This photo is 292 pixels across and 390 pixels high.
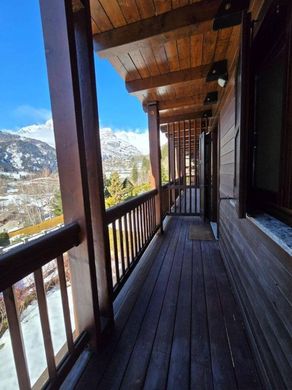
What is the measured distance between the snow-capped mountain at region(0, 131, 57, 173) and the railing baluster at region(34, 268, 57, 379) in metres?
2.57

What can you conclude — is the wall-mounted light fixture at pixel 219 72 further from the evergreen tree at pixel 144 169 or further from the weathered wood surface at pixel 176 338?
the evergreen tree at pixel 144 169

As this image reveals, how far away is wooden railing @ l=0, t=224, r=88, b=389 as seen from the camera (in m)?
0.79

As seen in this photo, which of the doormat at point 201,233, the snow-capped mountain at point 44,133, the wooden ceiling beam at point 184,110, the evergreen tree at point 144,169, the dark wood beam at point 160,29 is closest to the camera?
the snow-capped mountain at point 44,133

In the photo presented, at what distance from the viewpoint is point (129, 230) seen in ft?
8.30

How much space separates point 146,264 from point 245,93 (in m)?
2.24

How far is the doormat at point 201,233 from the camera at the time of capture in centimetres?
351

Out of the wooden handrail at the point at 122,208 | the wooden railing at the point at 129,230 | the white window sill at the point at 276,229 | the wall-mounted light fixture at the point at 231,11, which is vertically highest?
the wall-mounted light fixture at the point at 231,11

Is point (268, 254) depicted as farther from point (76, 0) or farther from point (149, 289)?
point (76, 0)

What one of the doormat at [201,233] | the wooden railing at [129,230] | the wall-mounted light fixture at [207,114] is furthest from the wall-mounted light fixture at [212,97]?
the doormat at [201,233]

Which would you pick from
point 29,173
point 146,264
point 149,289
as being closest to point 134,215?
point 146,264

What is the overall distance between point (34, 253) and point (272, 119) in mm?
1634

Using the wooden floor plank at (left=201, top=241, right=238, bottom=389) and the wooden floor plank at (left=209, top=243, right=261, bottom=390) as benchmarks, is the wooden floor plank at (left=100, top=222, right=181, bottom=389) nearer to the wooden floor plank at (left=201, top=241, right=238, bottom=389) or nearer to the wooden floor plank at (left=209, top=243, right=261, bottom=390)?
the wooden floor plank at (left=201, top=241, right=238, bottom=389)

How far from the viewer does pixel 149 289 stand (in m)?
2.07

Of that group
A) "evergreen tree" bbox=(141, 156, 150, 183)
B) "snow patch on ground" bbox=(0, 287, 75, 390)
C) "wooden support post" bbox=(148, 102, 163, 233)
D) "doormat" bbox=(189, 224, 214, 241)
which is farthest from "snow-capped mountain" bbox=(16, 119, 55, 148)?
"evergreen tree" bbox=(141, 156, 150, 183)
